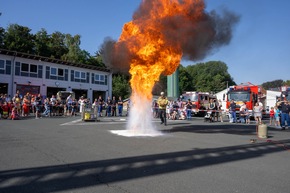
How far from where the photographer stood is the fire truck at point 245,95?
2198 cm

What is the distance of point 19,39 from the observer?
46.1 m

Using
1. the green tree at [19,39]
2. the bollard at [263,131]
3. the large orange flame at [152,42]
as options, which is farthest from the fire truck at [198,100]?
the green tree at [19,39]

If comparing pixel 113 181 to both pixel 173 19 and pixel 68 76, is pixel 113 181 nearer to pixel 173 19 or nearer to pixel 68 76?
pixel 173 19

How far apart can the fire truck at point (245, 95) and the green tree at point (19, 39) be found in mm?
38826

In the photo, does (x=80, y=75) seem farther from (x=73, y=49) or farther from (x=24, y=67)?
(x=73, y=49)

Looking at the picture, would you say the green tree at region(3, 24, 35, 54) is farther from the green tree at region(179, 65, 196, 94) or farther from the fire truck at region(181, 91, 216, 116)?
the green tree at region(179, 65, 196, 94)

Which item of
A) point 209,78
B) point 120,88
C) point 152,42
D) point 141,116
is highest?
point 209,78

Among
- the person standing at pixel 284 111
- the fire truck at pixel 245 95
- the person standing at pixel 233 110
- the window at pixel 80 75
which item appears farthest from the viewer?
the window at pixel 80 75

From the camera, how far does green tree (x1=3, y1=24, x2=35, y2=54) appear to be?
45312 mm

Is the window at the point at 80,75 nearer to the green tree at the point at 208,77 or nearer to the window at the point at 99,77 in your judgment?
the window at the point at 99,77

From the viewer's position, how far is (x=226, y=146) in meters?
8.52

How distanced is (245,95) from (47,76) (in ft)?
88.0

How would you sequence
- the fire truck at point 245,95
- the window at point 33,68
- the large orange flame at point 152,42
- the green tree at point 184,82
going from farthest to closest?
the green tree at point 184,82 → the window at point 33,68 → the fire truck at point 245,95 → the large orange flame at point 152,42

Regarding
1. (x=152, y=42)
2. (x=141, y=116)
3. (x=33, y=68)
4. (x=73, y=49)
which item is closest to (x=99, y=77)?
(x=33, y=68)
